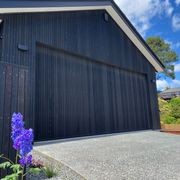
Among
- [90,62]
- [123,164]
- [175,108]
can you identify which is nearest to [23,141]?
[123,164]

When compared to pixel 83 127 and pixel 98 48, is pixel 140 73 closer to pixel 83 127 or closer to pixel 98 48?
pixel 98 48

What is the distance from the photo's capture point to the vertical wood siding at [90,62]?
521cm

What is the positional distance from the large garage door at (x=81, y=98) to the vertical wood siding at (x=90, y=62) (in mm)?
28

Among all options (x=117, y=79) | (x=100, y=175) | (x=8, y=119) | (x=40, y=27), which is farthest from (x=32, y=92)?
(x=117, y=79)

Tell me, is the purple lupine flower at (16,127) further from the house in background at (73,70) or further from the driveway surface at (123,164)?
the driveway surface at (123,164)

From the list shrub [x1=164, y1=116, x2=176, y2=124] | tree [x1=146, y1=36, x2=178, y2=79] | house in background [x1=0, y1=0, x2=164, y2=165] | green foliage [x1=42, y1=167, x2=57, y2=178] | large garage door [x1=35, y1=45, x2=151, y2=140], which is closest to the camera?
green foliage [x1=42, y1=167, x2=57, y2=178]

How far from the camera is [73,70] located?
665 cm

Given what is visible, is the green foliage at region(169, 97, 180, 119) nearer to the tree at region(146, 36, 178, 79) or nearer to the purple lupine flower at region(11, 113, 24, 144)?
the purple lupine flower at region(11, 113, 24, 144)

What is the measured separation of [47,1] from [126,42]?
4466 mm

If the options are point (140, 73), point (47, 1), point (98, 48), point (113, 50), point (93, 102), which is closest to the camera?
point (47, 1)

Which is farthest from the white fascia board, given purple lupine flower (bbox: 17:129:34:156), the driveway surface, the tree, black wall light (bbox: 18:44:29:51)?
the tree

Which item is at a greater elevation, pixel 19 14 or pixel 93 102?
pixel 19 14

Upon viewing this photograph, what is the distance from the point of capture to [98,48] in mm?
7641

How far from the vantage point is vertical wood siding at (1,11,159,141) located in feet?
17.1
